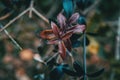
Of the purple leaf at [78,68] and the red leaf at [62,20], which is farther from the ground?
the red leaf at [62,20]

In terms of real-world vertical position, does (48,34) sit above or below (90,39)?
above

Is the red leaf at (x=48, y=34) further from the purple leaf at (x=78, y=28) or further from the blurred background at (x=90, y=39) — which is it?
the blurred background at (x=90, y=39)

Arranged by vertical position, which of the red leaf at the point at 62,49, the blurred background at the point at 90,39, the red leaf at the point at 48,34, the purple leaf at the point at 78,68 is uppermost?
the red leaf at the point at 48,34

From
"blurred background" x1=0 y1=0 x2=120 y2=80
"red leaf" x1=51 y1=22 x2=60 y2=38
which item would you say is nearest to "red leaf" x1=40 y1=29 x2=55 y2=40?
"red leaf" x1=51 y1=22 x2=60 y2=38

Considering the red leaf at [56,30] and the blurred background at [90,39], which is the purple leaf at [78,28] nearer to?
the red leaf at [56,30]

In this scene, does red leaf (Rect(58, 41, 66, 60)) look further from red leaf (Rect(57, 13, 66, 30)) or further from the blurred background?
the blurred background

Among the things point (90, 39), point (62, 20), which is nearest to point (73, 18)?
point (62, 20)

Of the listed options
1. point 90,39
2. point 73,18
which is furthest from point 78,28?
point 90,39

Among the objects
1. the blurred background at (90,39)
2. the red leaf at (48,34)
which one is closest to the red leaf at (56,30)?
the red leaf at (48,34)

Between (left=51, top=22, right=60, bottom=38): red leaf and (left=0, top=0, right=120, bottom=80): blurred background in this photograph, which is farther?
(left=0, top=0, right=120, bottom=80): blurred background

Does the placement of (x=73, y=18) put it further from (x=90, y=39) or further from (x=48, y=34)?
(x=90, y=39)

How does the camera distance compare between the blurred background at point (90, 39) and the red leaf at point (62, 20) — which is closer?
the red leaf at point (62, 20)

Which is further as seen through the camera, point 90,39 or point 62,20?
point 90,39
